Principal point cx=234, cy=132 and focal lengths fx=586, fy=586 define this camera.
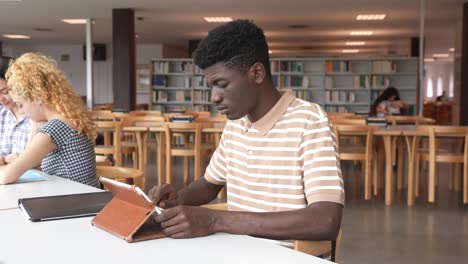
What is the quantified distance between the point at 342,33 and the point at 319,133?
12.3 m

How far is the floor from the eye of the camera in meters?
3.69

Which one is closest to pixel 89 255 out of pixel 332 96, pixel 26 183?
pixel 26 183

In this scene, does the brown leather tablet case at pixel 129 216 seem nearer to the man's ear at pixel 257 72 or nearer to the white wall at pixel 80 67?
the man's ear at pixel 257 72

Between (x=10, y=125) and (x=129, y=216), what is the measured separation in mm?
2235

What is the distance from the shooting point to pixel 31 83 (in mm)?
2477

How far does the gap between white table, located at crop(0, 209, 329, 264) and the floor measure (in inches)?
91.3

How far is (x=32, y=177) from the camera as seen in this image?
2.29 meters

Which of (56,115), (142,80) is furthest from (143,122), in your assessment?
(142,80)

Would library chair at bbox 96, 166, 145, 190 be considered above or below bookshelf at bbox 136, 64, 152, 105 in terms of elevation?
below

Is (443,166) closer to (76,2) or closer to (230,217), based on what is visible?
(76,2)

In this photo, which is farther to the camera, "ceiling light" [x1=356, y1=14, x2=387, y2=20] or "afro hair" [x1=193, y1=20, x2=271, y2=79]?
"ceiling light" [x1=356, y1=14, x2=387, y2=20]

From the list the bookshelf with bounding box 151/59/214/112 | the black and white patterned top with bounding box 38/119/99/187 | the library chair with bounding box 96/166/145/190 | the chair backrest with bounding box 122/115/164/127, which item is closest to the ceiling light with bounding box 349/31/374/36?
the bookshelf with bounding box 151/59/214/112

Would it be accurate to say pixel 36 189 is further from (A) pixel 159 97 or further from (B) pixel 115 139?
(A) pixel 159 97

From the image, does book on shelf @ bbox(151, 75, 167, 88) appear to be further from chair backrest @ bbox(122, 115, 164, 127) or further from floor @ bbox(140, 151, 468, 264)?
floor @ bbox(140, 151, 468, 264)
